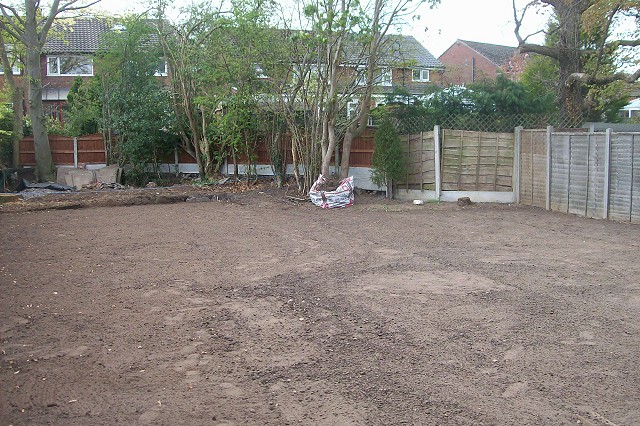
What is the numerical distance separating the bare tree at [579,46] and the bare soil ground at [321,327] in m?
7.67

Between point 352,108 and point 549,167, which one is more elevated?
point 352,108

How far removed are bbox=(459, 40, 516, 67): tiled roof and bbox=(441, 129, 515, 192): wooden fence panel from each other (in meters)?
33.5

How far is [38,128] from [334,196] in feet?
36.8

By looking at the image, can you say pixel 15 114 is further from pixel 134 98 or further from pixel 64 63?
pixel 64 63

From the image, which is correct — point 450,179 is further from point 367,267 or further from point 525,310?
point 525,310

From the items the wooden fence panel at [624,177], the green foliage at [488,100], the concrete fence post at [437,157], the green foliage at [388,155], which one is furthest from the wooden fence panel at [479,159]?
the wooden fence panel at [624,177]

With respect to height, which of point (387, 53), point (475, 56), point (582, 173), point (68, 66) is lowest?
point (582, 173)

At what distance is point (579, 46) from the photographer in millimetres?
18250

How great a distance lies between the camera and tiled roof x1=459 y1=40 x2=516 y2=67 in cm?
4688

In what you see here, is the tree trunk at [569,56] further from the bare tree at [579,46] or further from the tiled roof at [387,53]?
the tiled roof at [387,53]

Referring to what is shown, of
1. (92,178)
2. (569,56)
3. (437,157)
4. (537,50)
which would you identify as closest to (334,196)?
Answer: (437,157)

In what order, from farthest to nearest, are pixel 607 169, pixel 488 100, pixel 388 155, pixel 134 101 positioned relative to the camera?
1. pixel 134 101
2. pixel 388 155
3. pixel 488 100
4. pixel 607 169

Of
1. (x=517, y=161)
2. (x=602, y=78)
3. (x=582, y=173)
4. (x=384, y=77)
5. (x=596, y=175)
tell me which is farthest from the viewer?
(x=602, y=78)

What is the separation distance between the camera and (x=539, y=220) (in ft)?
40.4
